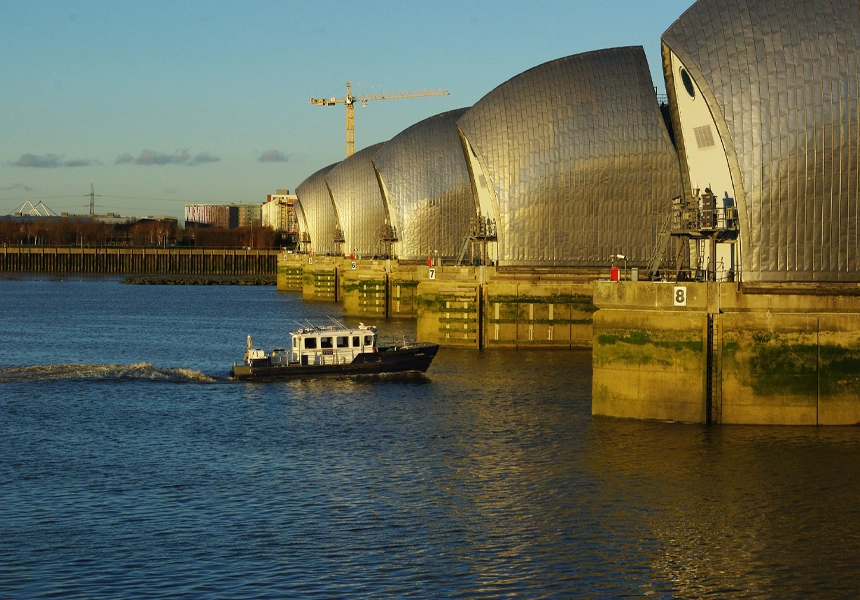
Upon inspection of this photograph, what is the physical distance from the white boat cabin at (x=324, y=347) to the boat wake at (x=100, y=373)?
9.99 ft

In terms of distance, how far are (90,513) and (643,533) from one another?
13.1 metres

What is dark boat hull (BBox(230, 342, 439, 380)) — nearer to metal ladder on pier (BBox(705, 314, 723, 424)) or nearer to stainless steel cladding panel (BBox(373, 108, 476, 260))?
metal ladder on pier (BBox(705, 314, 723, 424))

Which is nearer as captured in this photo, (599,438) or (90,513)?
(90,513)

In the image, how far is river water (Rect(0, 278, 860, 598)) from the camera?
25.3 m

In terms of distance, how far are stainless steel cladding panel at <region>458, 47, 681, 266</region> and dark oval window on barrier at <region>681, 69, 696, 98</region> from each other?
20.6m

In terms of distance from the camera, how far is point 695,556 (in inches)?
1049

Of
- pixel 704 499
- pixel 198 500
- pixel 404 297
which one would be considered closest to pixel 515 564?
pixel 704 499

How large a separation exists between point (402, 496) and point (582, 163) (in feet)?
128

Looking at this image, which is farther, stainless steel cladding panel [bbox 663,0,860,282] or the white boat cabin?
the white boat cabin

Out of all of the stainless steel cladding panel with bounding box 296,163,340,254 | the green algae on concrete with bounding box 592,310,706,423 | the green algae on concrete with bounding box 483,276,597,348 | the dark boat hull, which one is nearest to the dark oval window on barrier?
the green algae on concrete with bounding box 592,310,706,423

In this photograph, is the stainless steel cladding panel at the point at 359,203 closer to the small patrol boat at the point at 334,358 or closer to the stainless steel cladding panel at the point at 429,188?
the stainless steel cladding panel at the point at 429,188

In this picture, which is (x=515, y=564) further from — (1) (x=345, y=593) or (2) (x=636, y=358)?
(2) (x=636, y=358)

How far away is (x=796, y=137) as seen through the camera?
135ft

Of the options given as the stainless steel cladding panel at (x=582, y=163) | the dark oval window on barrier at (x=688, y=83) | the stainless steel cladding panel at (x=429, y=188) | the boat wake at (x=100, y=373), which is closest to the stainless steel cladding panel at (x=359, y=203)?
the stainless steel cladding panel at (x=429, y=188)
